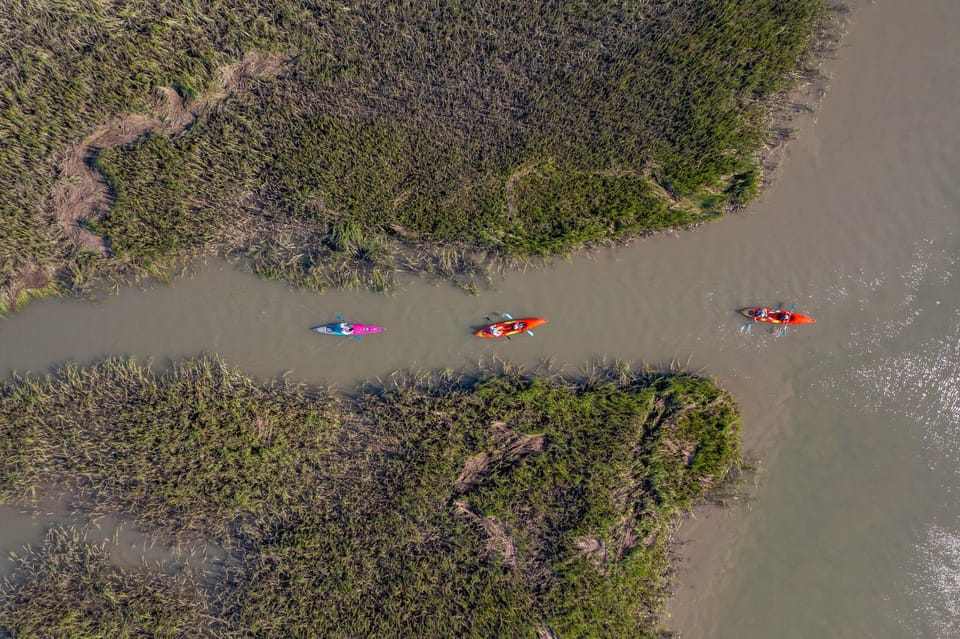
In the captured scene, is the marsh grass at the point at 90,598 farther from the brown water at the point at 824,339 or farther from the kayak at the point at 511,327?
the kayak at the point at 511,327

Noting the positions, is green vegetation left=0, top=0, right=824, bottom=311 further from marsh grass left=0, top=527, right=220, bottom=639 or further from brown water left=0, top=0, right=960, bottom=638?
marsh grass left=0, top=527, right=220, bottom=639

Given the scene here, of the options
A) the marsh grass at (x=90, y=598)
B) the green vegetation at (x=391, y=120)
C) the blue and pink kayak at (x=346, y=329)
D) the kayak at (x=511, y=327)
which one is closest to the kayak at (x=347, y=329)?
the blue and pink kayak at (x=346, y=329)

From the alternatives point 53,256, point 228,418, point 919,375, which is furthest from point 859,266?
point 53,256

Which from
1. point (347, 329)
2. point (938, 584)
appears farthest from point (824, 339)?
point (347, 329)

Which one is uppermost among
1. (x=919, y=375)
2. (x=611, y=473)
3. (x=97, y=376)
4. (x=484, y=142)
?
(x=484, y=142)

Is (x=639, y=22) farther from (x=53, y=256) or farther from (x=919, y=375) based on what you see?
(x=53, y=256)
